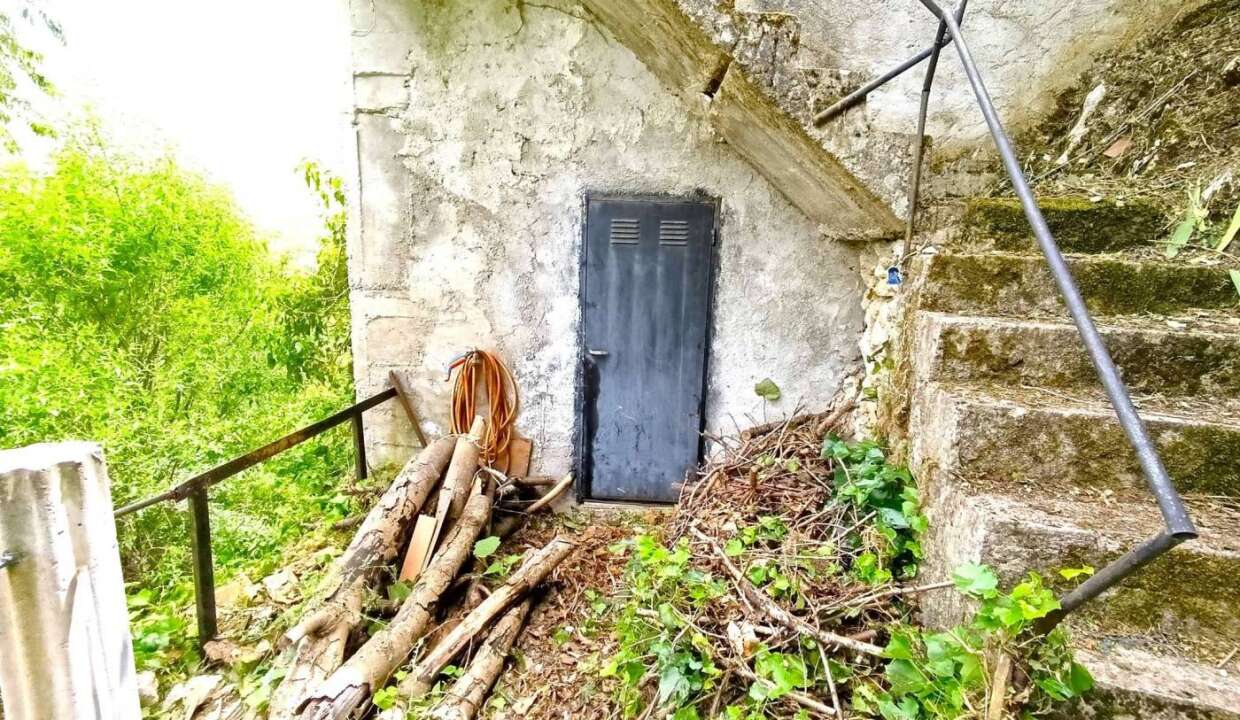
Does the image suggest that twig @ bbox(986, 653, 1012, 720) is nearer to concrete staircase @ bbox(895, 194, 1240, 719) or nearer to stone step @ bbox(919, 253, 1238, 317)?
concrete staircase @ bbox(895, 194, 1240, 719)

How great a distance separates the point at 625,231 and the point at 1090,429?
229 cm

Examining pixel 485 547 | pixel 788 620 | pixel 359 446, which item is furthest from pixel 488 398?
pixel 788 620

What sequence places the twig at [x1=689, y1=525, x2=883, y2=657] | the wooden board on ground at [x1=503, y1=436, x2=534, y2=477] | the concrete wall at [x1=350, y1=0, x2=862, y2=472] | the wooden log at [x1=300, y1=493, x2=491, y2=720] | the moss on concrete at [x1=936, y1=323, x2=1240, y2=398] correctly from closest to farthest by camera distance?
the twig at [x1=689, y1=525, x2=883, y2=657] < the moss on concrete at [x1=936, y1=323, x2=1240, y2=398] < the wooden log at [x1=300, y1=493, x2=491, y2=720] < the concrete wall at [x1=350, y1=0, x2=862, y2=472] < the wooden board on ground at [x1=503, y1=436, x2=534, y2=477]

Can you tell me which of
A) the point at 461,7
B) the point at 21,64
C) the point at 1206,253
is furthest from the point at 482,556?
the point at 21,64

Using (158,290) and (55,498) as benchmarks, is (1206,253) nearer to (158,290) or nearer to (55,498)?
(55,498)

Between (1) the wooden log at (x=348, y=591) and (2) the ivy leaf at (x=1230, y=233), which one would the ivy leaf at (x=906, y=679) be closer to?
(1) the wooden log at (x=348, y=591)

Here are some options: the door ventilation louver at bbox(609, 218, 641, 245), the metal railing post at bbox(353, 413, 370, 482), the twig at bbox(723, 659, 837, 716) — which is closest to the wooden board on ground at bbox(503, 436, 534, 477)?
the metal railing post at bbox(353, 413, 370, 482)

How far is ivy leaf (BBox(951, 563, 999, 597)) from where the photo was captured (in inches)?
42.3

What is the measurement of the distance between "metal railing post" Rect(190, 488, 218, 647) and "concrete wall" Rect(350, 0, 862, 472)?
144 cm

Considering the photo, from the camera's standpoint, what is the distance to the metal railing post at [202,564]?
2.08 meters

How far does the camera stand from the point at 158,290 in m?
4.20

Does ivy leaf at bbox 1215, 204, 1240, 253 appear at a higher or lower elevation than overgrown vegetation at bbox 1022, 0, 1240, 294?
lower

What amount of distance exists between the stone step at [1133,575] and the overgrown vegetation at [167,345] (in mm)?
3330

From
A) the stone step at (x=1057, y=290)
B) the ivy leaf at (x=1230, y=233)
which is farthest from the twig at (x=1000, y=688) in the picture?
the ivy leaf at (x=1230, y=233)
